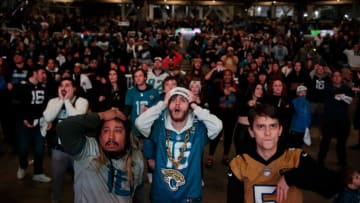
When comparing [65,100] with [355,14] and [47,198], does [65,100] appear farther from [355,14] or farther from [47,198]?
[355,14]

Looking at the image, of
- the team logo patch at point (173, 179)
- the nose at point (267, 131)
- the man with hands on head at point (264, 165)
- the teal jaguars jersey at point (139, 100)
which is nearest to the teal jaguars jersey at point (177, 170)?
the team logo patch at point (173, 179)

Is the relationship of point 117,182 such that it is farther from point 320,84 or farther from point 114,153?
point 320,84

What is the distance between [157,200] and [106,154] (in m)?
0.80

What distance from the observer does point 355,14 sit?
110 feet

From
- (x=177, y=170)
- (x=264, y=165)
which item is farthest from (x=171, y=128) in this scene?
(x=264, y=165)

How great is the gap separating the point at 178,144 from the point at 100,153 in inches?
31.7

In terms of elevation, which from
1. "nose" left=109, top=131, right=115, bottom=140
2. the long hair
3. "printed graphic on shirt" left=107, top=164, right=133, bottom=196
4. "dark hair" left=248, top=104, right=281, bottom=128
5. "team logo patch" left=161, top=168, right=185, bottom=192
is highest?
"dark hair" left=248, top=104, right=281, bottom=128

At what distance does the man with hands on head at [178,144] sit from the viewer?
3559 millimetres

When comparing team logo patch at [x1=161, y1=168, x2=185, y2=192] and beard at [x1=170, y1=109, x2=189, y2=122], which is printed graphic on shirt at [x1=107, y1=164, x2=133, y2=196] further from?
beard at [x1=170, y1=109, x2=189, y2=122]

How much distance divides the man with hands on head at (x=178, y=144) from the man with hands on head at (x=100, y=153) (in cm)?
53

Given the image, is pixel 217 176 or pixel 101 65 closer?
pixel 217 176

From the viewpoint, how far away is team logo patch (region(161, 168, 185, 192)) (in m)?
3.55

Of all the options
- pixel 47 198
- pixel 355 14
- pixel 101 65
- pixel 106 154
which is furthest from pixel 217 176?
pixel 355 14

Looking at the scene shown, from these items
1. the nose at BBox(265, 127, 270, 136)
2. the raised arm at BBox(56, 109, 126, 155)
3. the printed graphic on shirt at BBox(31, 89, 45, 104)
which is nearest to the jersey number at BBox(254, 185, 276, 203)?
the nose at BBox(265, 127, 270, 136)
